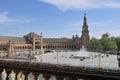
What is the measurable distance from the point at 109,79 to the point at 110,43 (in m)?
177

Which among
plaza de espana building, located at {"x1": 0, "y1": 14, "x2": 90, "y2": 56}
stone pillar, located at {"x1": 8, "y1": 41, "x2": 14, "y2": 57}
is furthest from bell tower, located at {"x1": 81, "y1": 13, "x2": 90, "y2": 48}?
stone pillar, located at {"x1": 8, "y1": 41, "x2": 14, "y2": 57}

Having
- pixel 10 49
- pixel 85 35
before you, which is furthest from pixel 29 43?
pixel 85 35

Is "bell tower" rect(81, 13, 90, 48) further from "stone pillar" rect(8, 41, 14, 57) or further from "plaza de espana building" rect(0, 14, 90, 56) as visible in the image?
"stone pillar" rect(8, 41, 14, 57)

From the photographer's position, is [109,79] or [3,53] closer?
[109,79]

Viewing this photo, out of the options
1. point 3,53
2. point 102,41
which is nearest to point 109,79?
point 3,53

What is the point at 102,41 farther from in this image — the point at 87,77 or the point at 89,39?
the point at 87,77

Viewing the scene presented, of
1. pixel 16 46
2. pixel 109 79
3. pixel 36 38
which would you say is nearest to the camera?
pixel 109 79

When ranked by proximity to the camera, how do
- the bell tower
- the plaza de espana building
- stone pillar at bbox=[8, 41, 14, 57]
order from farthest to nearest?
the bell tower, the plaza de espana building, stone pillar at bbox=[8, 41, 14, 57]

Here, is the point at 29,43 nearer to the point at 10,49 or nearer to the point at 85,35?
the point at 10,49

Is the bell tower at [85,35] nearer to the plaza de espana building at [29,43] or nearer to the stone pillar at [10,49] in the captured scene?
the plaza de espana building at [29,43]

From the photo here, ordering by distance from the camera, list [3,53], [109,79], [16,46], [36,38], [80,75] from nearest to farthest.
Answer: [109,79], [80,75], [3,53], [16,46], [36,38]

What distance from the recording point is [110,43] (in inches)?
7082

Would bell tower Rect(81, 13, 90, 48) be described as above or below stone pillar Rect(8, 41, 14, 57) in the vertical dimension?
above

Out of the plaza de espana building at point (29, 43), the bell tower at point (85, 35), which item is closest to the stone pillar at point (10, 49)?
the plaza de espana building at point (29, 43)
